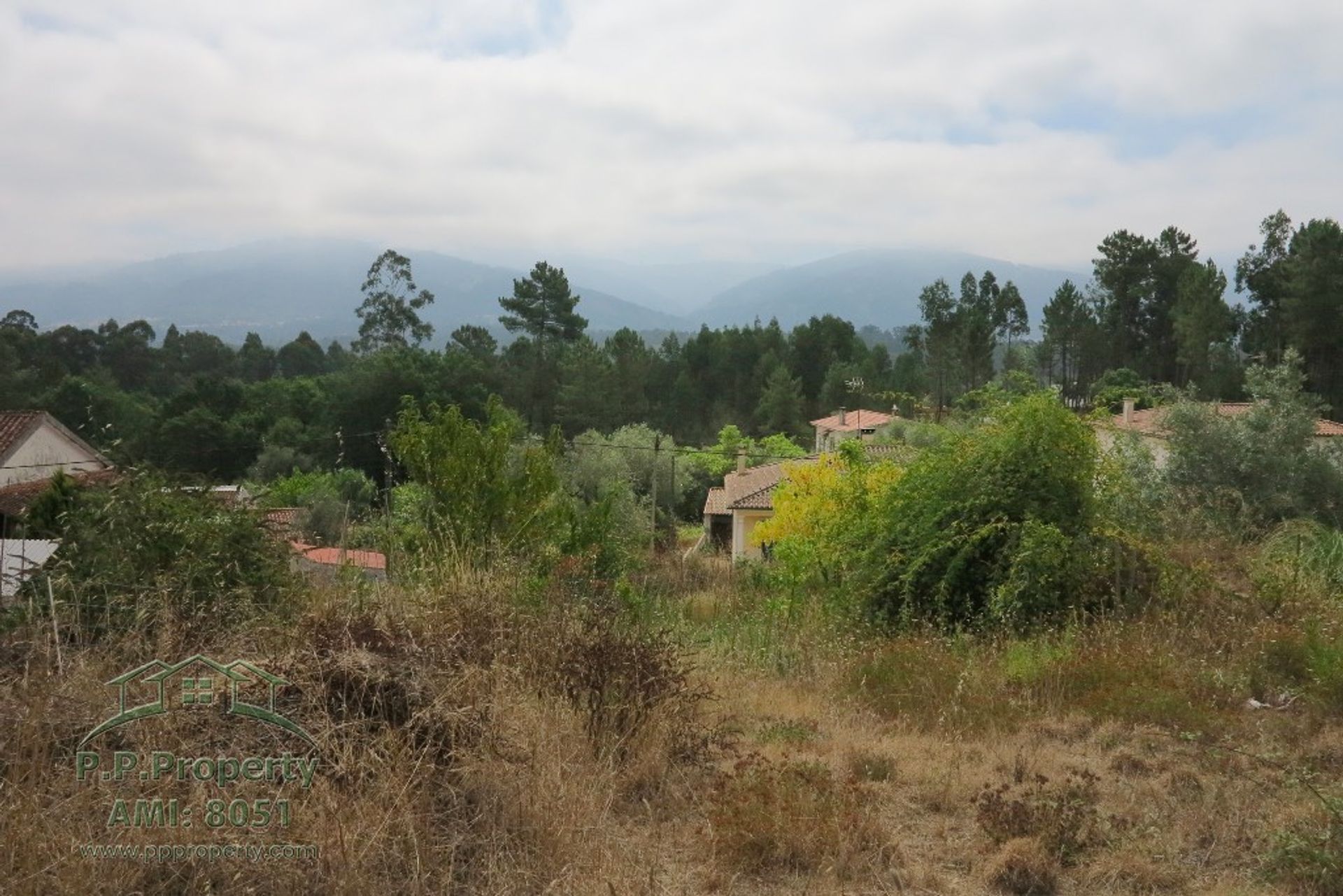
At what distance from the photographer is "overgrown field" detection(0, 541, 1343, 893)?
3482 millimetres

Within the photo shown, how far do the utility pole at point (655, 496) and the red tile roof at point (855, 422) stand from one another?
351 inches

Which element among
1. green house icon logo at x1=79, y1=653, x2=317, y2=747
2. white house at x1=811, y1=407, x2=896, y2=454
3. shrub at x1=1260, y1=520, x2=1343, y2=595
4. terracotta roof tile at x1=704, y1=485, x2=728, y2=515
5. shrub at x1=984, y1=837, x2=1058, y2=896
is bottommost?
terracotta roof tile at x1=704, y1=485, x2=728, y2=515

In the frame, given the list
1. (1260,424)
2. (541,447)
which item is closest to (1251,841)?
(541,447)

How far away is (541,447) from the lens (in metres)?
11.8

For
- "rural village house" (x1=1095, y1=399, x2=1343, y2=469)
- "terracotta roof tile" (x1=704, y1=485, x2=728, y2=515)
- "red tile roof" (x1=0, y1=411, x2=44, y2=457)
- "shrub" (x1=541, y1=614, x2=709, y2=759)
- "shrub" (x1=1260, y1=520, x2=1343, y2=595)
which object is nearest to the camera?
"shrub" (x1=541, y1=614, x2=709, y2=759)

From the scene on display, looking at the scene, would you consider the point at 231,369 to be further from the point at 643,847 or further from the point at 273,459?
the point at 643,847

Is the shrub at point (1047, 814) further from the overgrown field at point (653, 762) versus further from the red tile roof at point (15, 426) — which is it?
the red tile roof at point (15, 426)

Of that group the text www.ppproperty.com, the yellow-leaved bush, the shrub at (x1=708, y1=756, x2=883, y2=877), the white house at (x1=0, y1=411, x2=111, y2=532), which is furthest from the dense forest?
the text www.ppproperty.com

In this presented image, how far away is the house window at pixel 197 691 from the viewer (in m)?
3.96

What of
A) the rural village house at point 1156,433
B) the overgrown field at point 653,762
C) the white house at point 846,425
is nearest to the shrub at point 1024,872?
the overgrown field at point 653,762

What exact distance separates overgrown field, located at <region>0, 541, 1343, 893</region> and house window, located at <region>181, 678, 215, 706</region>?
0.08 meters

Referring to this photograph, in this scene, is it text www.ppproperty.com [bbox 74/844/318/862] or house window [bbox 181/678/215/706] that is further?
house window [bbox 181/678/215/706]

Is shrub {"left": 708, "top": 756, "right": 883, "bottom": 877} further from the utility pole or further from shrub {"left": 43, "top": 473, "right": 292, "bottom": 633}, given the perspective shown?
the utility pole

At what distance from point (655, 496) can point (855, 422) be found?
20.6m
